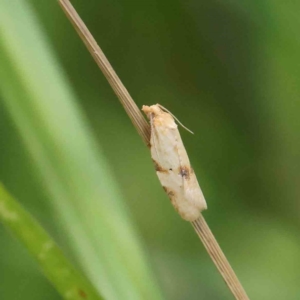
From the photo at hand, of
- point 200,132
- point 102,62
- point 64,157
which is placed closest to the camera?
point 102,62

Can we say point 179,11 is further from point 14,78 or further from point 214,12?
point 14,78

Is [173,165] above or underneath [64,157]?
underneath

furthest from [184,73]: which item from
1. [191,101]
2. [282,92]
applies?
[282,92]

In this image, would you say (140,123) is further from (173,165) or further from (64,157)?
(64,157)

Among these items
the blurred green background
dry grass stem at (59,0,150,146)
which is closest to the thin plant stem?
dry grass stem at (59,0,150,146)

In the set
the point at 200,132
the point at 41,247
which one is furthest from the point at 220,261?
the point at 200,132

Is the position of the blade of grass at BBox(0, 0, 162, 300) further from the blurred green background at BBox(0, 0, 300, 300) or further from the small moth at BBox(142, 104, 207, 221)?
the small moth at BBox(142, 104, 207, 221)

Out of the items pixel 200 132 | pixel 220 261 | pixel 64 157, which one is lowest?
pixel 220 261
